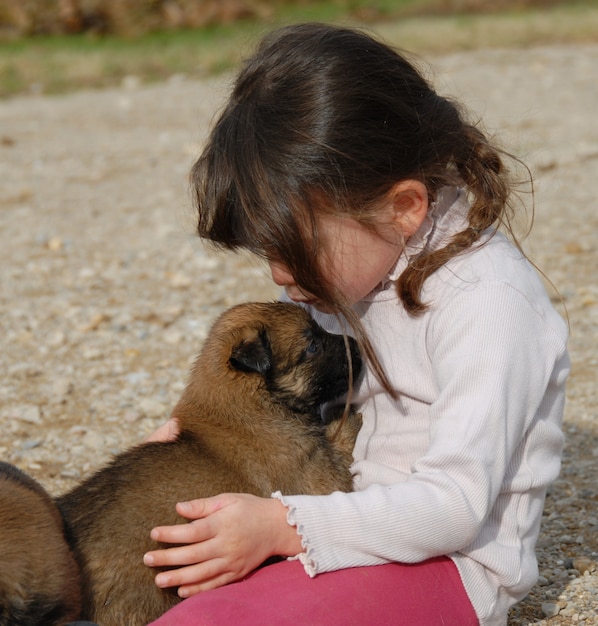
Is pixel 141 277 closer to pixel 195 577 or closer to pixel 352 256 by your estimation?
pixel 352 256

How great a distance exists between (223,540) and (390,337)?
778mm

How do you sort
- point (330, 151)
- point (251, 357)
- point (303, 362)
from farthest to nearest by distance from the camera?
point (303, 362), point (251, 357), point (330, 151)

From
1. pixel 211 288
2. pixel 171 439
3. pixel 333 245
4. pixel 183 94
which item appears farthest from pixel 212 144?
pixel 183 94

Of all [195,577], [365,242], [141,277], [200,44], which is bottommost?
[200,44]

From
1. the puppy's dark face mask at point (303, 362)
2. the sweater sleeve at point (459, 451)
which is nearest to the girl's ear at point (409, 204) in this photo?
the sweater sleeve at point (459, 451)

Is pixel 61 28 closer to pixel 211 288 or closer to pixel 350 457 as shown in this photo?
pixel 211 288

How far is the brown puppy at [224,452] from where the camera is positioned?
277 centimetres

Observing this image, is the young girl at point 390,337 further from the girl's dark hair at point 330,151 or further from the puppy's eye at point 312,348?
the puppy's eye at point 312,348

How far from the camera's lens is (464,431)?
2.51 meters

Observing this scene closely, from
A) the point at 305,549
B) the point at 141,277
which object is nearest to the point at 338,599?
the point at 305,549

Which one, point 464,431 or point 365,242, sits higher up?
point 365,242

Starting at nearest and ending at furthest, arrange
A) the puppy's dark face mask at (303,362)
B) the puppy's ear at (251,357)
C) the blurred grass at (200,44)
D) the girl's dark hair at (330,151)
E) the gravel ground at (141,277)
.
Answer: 1. the girl's dark hair at (330,151)
2. the puppy's ear at (251,357)
3. the puppy's dark face mask at (303,362)
4. the gravel ground at (141,277)
5. the blurred grass at (200,44)

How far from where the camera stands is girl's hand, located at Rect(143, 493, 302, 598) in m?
2.61

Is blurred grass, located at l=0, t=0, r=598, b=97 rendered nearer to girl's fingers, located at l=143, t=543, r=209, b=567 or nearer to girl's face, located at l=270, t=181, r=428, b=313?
girl's face, located at l=270, t=181, r=428, b=313
